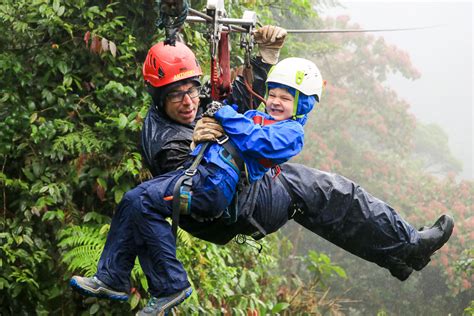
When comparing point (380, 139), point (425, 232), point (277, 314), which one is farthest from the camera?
point (380, 139)

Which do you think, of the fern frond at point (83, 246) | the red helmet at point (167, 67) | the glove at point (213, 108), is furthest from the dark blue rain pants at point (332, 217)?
the fern frond at point (83, 246)

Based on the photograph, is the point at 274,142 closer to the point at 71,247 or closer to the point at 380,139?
Result: the point at 71,247

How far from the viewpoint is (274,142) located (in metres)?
3.37

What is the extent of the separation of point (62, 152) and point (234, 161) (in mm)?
3047

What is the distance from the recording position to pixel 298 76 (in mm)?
3652

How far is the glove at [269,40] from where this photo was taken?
396cm

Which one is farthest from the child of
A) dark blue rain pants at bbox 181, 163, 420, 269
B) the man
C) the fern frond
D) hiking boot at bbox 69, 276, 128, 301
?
the fern frond

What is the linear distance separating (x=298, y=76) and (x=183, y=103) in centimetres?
66

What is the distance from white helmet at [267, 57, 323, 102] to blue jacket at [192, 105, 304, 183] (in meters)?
0.23

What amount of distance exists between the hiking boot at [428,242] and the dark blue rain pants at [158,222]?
1.33 meters

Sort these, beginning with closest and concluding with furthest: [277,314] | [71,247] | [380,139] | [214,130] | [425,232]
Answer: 1. [214,130]
2. [425,232]
3. [71,247]
4. [277,314]
5. [380,139]

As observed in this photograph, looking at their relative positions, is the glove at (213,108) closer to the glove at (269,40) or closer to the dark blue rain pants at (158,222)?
the dark blue rain pants at (158,222)

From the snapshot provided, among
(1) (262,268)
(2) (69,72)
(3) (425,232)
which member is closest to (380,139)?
(1) (262,268)

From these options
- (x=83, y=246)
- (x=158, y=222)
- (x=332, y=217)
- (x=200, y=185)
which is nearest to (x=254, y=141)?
(x=200, y=185)
